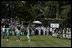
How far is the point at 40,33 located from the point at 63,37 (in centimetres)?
1392

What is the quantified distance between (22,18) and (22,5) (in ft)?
18.0

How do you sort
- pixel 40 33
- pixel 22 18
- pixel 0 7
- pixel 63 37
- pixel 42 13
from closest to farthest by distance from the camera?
pixel 63 37, pixel 0 7, pixel 40 33, pixel 22 18, pixel 42 13

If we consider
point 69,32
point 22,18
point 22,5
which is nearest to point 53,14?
point 22,18

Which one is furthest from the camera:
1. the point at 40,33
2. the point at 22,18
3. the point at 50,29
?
the point at 22,18

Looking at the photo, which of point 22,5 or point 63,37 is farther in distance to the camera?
point 22,5

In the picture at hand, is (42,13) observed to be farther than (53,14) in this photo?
Yes

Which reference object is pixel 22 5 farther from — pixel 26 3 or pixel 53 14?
pixel 53 14

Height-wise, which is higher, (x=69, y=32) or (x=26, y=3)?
(x=26, y=3)

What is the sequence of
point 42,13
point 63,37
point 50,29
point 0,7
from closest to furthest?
point 63,37
point 0,7
point 50,29
point 42,13

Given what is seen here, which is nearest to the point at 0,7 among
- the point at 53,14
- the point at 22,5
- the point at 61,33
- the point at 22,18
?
the point at 61,33

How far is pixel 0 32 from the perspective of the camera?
3822 cm

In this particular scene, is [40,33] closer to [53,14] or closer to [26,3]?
[26,3]

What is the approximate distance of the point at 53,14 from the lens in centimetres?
5972

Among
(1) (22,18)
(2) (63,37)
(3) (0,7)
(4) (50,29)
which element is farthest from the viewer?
(1) (22,18)
